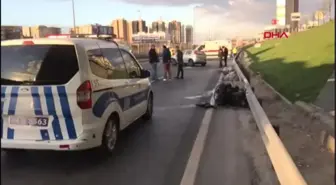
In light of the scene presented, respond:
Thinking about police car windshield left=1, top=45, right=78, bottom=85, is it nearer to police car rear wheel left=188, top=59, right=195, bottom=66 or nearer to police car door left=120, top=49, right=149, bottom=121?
police car door left=120, top=49, right=149, bottom=121

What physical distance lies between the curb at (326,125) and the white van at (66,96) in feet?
6.63

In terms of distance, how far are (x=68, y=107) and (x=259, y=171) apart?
256cm

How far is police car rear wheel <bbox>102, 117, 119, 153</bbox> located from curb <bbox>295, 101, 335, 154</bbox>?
2828 millimetres

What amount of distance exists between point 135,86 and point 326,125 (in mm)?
6103

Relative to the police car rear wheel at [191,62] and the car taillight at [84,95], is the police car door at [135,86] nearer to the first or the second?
the car taillight at [84,95]

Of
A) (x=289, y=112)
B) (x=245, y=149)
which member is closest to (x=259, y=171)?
(x=245, y=149)

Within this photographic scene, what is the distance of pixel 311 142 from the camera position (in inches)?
252

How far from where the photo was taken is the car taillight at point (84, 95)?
512 centimetres

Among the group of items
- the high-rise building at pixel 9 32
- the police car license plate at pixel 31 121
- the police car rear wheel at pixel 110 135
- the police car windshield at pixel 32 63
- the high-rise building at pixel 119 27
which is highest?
the high-rise building at pixel 119 27

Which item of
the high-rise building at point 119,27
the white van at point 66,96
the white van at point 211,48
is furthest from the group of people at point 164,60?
the white van at point 211,48

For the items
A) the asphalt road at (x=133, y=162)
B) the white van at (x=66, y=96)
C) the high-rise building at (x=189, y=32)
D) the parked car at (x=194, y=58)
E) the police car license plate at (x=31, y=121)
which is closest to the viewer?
the white van at (x=66, y=96)

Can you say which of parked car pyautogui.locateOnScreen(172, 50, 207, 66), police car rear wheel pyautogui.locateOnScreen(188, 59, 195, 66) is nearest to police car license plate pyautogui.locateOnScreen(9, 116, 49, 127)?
parked car pyautogui.locateOnScreen(172, 50, 207, 66)

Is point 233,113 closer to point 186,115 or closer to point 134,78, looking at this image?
point 186,115

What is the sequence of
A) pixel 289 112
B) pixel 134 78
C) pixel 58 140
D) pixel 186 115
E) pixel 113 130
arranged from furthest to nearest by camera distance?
1. pixel 186 115
2. pixel 289 112
3. pixel 134 78
4. pixel 113 130
5. pixel 58 140
